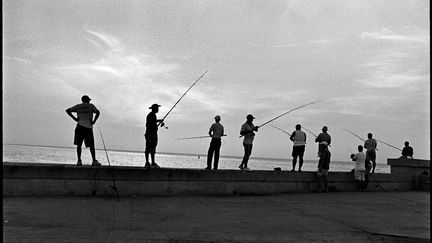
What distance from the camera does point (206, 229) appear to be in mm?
5809

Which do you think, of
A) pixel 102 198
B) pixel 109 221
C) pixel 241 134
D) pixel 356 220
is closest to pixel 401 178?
pixel 241 134

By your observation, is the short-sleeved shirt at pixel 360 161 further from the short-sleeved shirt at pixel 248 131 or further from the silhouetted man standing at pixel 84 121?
the silhouetted man standing at pixel 84 121

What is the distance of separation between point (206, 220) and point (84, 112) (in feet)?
13.8

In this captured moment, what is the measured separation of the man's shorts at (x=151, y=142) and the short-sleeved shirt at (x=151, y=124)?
0.26 ft

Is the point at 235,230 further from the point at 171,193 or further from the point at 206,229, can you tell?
the point at 171,193

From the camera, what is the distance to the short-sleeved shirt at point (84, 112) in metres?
9.05

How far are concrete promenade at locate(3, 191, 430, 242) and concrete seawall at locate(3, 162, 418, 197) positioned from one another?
16.9 inches

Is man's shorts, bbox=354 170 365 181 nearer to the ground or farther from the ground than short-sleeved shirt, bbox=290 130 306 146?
nearer to the ground

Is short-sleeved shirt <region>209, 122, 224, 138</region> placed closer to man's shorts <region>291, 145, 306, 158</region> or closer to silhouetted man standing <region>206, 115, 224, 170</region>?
silhouetted man standing <region>206, 115, 224, 170</region>

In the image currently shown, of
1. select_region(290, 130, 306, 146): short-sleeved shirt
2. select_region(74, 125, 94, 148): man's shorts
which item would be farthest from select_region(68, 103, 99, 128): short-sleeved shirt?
select_region(290, 130, 306, 146): short-sleeved shirt

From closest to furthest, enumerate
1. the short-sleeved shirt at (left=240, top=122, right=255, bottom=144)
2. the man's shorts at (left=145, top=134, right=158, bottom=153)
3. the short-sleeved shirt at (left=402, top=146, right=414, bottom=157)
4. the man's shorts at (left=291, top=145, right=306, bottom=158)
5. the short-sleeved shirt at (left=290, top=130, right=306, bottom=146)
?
the man's shorts at (left=145, top=134, right=158, bottom=153)
the short-sleeved shirt at (left=240, top=122, right=255, bottom=144)
the short-sleeved shirt at (left=290, top=130, right=306, bottom=146)
the man's shorts at (left=291, top=145, right=306, bottom=158)
the short-sleeved shirt at (left=402, top=146, right=414, bottom=157)

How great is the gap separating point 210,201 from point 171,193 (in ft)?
4.05

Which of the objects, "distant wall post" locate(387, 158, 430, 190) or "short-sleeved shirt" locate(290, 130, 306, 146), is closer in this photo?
"short-sleeved shirt" locate(290, 130, 306, 146)

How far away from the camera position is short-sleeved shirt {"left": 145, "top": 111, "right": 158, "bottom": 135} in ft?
32.0
